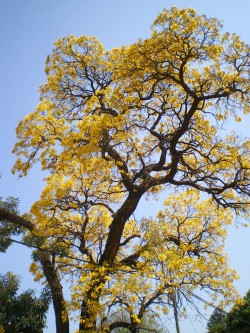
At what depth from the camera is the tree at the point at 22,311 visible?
848 cm

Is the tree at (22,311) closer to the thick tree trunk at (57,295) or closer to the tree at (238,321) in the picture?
the thick tree trunk at (57,295)

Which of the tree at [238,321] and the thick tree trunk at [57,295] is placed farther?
the tree at [238,321]

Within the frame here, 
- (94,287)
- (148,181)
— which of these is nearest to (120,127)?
(148,181)

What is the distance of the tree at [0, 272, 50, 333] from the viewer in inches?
334

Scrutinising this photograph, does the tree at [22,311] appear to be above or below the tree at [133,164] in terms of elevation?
below

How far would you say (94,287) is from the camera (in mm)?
7957

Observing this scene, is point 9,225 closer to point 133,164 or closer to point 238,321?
point 133,164

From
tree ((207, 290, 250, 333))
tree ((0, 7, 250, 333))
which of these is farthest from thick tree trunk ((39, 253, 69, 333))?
tree ((207, 290, 250, 333))

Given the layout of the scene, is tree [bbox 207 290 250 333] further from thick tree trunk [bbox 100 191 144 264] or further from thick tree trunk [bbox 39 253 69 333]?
thick tree trunk [bbox 39 253 69 333]

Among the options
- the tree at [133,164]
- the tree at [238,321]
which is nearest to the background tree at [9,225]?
the tree at [133,164]

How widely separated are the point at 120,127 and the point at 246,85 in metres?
3.56

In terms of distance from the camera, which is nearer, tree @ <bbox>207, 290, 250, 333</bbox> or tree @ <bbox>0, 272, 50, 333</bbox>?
tree @ <bbox>0, 272, 50, 333</bbox>

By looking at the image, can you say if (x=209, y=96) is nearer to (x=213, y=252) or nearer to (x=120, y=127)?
(x=120, y=127)

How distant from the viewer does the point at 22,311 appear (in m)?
8.66
